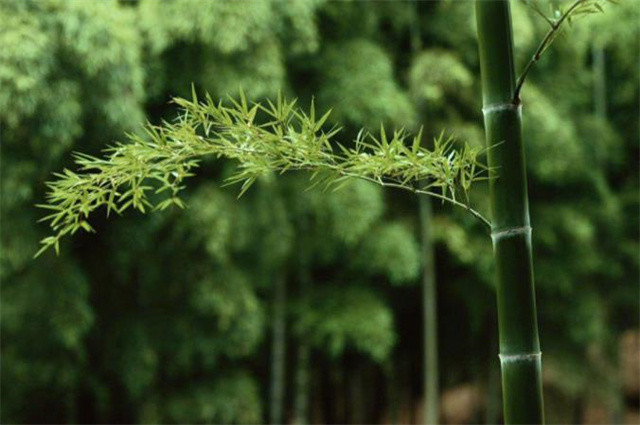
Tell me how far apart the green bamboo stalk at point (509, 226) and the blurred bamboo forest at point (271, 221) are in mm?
3097

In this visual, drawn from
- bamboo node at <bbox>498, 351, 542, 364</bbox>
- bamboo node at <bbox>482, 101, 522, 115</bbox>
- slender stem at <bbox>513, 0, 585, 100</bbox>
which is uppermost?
slender stem at <bbox>513, 0, 585, 100</bbox>

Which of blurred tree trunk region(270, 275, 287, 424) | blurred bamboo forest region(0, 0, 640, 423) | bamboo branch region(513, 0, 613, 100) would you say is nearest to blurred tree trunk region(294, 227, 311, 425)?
blurred bamboo forest region(0, 0, 640, 423)

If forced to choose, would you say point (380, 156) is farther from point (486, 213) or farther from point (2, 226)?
point (486, 213)

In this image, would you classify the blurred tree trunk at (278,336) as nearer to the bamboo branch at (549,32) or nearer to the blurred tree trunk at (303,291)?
the blurred tree trunk at (303,291)

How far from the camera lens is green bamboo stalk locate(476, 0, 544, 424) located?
1.21m

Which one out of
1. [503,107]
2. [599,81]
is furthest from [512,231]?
[599,81]

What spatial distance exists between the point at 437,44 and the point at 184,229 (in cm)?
279

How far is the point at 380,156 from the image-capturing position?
4.25ft

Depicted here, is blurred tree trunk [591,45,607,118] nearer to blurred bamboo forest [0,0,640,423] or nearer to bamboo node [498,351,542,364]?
blurred bamboo forest [0,0,640,423]

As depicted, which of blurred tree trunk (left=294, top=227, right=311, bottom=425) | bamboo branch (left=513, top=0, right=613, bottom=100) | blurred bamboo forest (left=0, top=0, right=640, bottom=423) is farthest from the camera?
blurred tree trunk (left=294, top=227, right=311, bottom=425)

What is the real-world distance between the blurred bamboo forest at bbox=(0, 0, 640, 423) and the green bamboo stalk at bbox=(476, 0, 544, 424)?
3097mm

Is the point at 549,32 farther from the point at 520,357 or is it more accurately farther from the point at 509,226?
the point at 520,357

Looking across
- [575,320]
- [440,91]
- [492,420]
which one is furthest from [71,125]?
[492,420]

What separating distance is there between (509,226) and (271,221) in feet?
16.1
